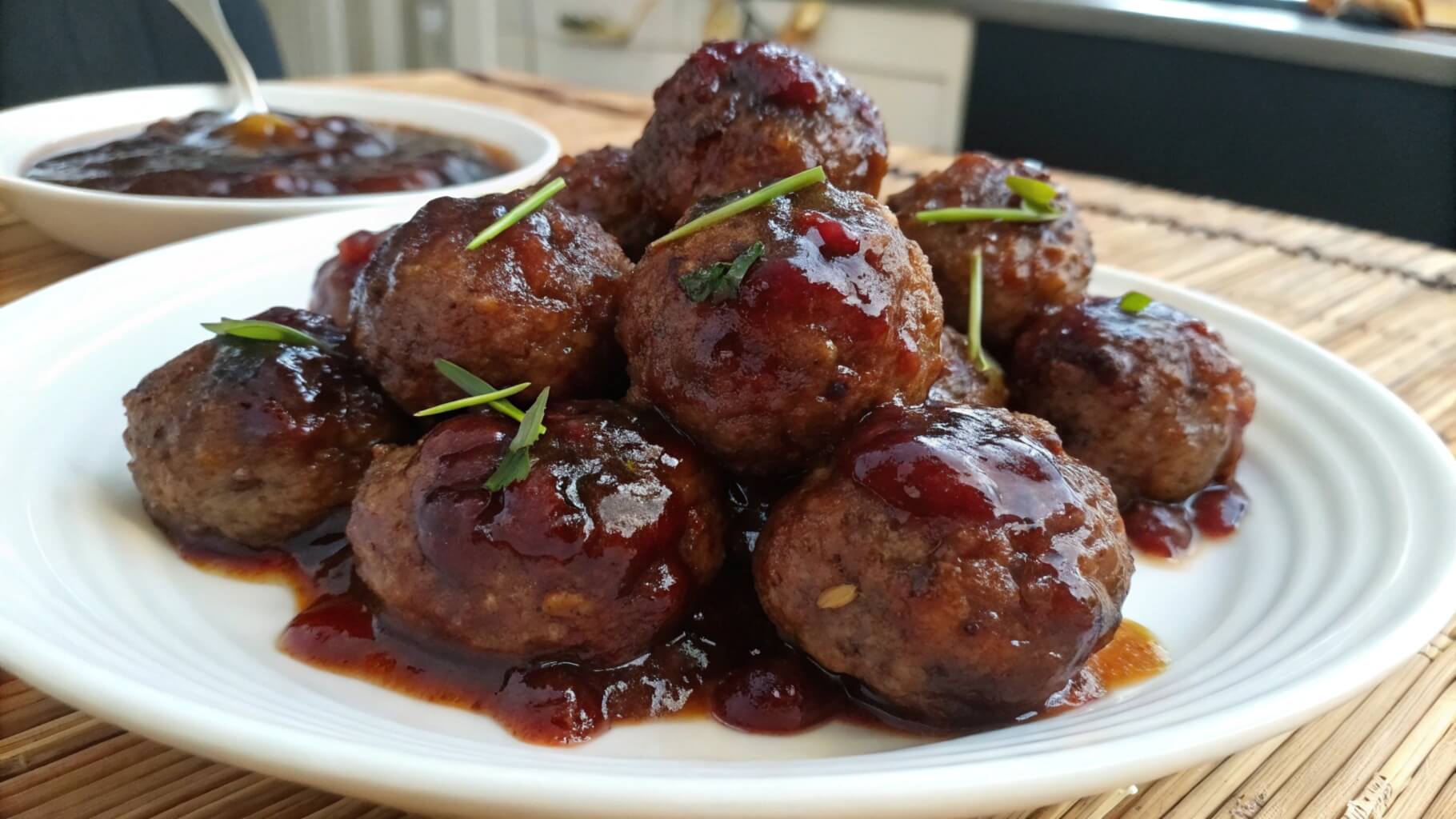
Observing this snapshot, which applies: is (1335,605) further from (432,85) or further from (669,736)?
(432,85)

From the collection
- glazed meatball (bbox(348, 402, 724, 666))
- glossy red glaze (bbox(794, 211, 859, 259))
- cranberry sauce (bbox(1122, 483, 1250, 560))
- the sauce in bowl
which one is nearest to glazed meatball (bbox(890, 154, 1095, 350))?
cranberry sauce (bbox(1122, 483, 1250, 560))

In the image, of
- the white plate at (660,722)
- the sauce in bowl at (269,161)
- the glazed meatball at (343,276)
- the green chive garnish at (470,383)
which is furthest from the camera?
the sauce in bowl at (269,161)

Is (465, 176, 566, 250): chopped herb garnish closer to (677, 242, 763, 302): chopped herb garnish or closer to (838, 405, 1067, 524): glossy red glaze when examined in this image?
(677, 242, 763, 302): chopped herb garnish

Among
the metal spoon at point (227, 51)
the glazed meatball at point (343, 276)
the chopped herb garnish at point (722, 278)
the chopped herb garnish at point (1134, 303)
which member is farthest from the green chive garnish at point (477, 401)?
the metal spoon at point (227, 51)

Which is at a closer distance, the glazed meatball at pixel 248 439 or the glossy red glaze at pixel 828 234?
the glossy red glaze at pixel 828 234

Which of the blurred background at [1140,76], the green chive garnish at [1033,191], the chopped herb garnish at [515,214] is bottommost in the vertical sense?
the blurred background at [1140,76]

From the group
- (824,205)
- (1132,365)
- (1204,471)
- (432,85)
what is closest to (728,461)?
(824,205)

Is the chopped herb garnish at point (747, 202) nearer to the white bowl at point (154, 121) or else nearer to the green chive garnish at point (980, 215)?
the green chive garnish at point (980, 215)
